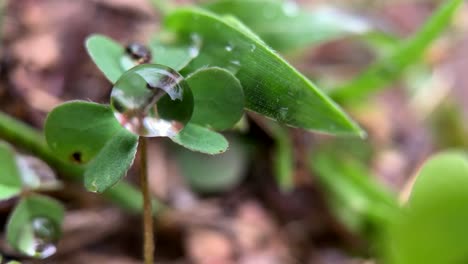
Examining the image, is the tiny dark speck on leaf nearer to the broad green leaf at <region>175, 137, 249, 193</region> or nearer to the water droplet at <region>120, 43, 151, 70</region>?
the water droplet at <region>120, 43, 151, 70</region>

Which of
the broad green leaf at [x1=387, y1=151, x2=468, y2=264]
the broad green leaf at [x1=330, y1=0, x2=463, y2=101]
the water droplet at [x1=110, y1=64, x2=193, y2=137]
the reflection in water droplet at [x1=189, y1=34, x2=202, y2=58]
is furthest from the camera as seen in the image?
the broad green leaf at [x1=330, y1=0, x2=463, y2=101]

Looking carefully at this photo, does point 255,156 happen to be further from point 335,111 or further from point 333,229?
point 335,111

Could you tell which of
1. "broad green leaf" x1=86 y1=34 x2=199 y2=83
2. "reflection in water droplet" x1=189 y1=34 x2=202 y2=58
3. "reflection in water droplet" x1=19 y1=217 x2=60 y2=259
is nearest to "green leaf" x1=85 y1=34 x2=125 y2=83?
"broad green leaf" x1=86 y1=34 x2=199 y2=83

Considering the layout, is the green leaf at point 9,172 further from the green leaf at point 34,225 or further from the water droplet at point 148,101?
the water droplet at point 148,101

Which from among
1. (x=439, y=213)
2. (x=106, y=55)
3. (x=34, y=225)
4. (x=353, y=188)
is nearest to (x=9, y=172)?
(x=34, y=225)

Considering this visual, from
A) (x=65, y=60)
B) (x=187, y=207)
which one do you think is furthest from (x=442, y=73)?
(x=65, y=60)

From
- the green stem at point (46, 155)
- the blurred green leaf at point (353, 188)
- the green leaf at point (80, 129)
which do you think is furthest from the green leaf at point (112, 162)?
the blurred green leaf at point (353, 188)
